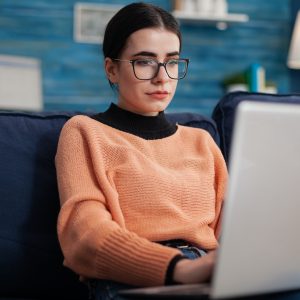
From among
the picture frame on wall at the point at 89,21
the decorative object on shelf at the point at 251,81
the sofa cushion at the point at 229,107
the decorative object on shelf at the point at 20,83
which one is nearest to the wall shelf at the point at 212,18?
the decorative object on shelf at the point at 251,81

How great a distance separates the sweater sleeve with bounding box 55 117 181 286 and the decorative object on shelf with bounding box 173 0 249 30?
7.11ft

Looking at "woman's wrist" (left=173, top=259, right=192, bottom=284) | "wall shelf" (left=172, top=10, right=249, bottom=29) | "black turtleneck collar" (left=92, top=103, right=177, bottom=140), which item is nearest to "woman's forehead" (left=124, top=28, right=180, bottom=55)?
"black turtleneck collar" (left=92, top=103, right=177, bottom=140)

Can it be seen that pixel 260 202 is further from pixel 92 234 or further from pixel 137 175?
pixel 137 175

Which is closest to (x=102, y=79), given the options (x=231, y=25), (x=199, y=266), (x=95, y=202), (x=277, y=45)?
(x=231, y=25)

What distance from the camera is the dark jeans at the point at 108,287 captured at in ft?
3.35

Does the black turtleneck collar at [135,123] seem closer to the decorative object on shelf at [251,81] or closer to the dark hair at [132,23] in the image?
the dark hair at [132,23]

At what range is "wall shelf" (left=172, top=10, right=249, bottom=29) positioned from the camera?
3.29m

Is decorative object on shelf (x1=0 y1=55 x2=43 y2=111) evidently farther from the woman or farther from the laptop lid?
the laptop lid

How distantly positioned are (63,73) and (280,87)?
1.38m

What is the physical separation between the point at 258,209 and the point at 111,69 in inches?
30.5

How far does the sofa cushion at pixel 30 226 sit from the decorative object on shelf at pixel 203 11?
2.10 m

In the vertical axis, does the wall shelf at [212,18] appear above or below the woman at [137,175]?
above

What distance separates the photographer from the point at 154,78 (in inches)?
52.2

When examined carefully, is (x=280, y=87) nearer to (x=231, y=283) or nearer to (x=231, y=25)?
(x=231, y=25)
